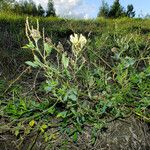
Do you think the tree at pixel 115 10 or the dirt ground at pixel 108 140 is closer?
the dirt ground at pixel 108 140

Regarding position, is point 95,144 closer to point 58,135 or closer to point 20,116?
point 58,135

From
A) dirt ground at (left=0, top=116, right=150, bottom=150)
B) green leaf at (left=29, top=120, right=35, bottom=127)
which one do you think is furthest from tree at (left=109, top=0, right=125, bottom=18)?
green leaf at (left=29, top=120, right=35, bottom=127)

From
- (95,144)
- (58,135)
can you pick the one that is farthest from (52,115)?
(95,144)

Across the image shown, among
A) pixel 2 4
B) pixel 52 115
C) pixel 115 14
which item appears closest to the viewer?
pixel 52 115

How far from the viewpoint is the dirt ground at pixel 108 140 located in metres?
2.64

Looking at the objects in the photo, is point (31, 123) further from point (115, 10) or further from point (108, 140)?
point (115, 10)

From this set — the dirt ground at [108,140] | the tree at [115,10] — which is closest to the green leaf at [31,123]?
the dirt ground at [108,140]

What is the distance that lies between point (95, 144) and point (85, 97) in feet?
0.97

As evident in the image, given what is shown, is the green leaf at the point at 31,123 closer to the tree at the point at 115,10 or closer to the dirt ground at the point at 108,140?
the dirt ground at the point at 108,140

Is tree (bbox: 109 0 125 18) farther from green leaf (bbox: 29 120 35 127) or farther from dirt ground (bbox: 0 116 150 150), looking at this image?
green leaf (bbox: 29 120 35 127)

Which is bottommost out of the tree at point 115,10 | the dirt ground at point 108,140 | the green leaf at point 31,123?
the tree at point 115,10

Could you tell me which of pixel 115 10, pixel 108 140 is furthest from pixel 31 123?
pixel 115 10

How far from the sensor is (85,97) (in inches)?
109

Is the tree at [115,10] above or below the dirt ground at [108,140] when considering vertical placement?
below
